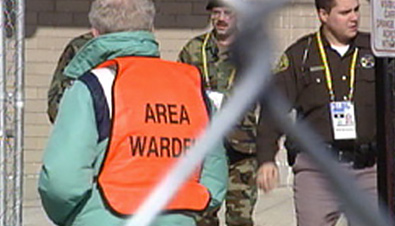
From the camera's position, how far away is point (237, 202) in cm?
630

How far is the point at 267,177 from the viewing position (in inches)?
184

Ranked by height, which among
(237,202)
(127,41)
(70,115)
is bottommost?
(237,202)

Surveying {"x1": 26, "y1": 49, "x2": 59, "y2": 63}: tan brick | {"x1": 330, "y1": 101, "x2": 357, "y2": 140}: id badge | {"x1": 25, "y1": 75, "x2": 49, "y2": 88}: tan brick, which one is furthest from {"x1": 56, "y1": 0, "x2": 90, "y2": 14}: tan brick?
{"x1": 330, "y1": 101, "x2": 357, "y2": 140}: id badge

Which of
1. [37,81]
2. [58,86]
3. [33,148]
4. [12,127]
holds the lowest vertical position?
[33,148]

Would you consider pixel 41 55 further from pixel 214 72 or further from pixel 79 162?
pixel 79 162

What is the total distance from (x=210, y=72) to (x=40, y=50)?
3838 millimetres

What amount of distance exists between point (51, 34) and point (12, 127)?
3725mm

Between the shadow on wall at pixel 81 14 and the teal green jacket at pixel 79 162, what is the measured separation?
6.29 meters

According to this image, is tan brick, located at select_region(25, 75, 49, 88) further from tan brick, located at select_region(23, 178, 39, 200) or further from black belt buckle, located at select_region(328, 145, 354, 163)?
black belt buckle, located at select_region(328, 145, 354, 163)

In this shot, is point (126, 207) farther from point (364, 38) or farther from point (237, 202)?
point (237, 202)

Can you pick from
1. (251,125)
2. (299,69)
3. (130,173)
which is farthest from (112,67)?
(251,125)

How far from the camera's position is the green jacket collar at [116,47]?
11.3 feet

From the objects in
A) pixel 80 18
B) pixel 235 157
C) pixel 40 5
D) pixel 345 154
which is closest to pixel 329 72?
pixel 345 154

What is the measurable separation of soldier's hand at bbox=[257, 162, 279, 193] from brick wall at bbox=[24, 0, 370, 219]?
16.0 ft
